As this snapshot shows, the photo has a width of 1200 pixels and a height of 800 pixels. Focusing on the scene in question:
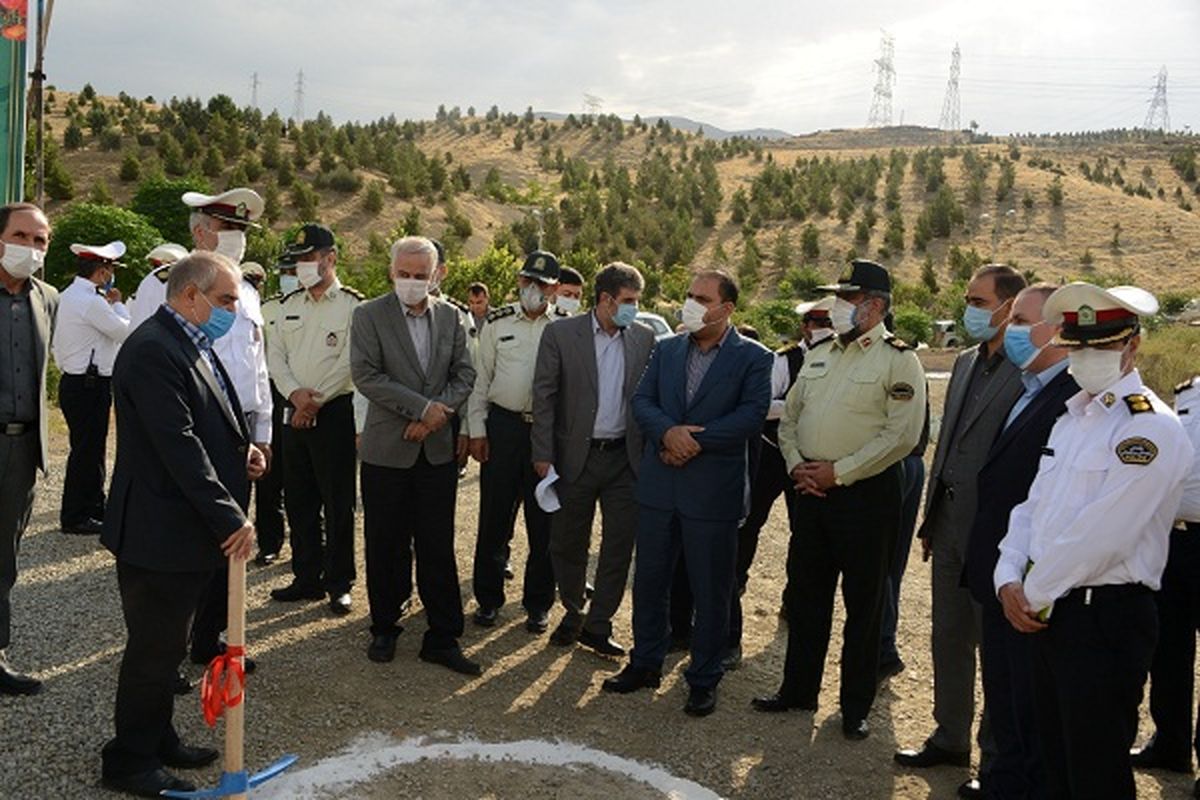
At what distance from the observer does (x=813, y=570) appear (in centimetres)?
527

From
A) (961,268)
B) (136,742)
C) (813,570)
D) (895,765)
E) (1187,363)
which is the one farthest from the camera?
(961,268)

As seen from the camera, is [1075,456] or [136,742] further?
[136,742]

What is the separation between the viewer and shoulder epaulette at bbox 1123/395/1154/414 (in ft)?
11.1

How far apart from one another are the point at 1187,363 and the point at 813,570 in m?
13.3

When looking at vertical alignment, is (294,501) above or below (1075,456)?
below

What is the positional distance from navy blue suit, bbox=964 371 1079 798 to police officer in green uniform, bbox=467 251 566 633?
2.90 metres

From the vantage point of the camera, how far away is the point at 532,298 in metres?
6.83

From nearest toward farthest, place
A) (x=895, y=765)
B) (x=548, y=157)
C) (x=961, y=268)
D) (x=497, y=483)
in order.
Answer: (x=895, y=765) → (x=497, y=483) → (x=961, y=268) → (x=548, y=157)

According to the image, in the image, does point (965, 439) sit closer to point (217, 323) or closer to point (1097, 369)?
point (1097, 369)

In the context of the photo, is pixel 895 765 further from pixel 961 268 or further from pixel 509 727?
pixel 961 268

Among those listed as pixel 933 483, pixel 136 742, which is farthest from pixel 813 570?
pixel 136 742

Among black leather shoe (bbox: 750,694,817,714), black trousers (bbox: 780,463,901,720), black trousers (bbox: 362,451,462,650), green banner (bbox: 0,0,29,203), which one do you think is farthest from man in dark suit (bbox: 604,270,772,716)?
green banner (bbox: 0,0,29,203)

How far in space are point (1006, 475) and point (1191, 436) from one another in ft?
4.15

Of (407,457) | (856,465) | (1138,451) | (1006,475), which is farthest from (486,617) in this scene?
(1138,451)
